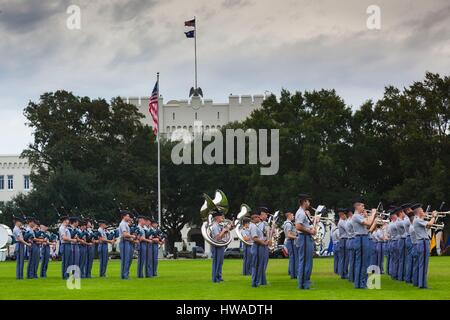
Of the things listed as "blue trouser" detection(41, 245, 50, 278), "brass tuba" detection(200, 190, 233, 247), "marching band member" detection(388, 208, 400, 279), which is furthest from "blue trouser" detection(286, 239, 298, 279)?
"blue trouser" detection(41, 245, 50, 278)

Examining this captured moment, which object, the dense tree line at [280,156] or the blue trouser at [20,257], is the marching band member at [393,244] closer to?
the blue trouser at [20,257]

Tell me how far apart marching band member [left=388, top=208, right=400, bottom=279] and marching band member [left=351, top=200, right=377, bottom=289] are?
2986 millimetres

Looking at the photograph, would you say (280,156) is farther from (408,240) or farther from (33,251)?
(408,240)

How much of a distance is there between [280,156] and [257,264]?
4641 centimetres

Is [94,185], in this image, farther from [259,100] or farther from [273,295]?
[273,295]

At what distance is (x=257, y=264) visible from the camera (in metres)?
25.9

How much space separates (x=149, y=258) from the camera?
3259 cm

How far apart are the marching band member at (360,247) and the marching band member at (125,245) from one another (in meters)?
9.31

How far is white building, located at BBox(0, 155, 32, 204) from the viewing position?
339ft

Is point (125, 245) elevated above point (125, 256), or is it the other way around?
point (125, 245)

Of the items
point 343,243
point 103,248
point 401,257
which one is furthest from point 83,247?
point 401,257

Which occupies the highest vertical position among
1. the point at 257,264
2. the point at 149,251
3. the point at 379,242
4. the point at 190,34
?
the point at 190,34

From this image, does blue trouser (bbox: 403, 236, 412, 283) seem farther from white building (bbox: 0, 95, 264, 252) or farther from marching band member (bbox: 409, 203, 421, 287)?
white building (bbox: 0, 95, 264, 252)
